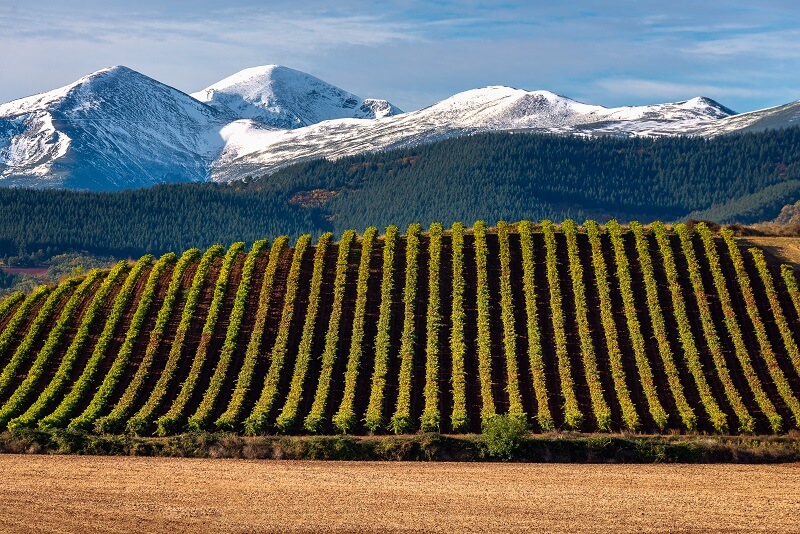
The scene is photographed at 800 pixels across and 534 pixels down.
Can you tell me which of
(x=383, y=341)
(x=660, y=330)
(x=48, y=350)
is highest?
(x=660, y=330)

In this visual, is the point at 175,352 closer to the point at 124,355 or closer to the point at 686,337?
the point at 124,355

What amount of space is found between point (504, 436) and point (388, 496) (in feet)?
35.7

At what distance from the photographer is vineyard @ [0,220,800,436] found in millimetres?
59688

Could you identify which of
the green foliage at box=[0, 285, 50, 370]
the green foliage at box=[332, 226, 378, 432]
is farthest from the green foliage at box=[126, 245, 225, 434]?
the green foliage at box=[0, 285, 50, 370]

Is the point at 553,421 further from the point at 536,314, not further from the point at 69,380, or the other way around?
the point at 69,380

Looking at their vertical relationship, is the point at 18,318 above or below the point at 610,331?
below

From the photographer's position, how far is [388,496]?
4212cm

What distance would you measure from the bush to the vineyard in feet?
5.61

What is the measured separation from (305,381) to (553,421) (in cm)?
1519

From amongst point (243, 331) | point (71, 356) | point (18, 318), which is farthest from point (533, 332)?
point (18, 318)

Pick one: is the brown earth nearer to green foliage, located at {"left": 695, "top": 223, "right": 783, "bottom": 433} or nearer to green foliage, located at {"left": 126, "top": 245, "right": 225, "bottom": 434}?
green foliage, located at {"left": 695, "top": 223, "right": 783, "bottom": 433}

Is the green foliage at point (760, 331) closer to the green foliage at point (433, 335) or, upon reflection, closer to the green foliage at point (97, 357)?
the green foliage at point (433, 335)

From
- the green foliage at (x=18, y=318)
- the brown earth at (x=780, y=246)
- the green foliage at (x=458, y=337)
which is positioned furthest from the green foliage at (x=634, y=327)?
the green foliage at (x=18, y=318)

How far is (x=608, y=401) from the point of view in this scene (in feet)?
199
